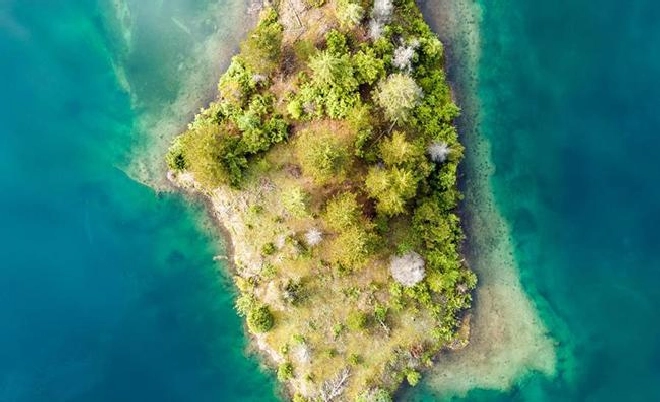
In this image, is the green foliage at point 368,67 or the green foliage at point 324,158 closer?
the green foliage at point 324,158

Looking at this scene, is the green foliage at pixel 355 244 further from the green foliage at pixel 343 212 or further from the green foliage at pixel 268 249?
the green foliage at pixel 268 249

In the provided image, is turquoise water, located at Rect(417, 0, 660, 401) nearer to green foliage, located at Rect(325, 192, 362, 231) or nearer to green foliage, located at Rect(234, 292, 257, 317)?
green foliage, located at Rect(325, 192, 362, 231)

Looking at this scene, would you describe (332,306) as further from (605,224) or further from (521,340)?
(605,224)

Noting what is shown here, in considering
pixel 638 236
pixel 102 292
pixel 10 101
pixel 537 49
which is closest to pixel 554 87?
pixel 537 49

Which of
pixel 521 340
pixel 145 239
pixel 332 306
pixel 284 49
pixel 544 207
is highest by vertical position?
pixel 284 49

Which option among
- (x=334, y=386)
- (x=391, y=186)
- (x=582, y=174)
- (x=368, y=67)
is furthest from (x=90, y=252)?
(x=582, y=174)

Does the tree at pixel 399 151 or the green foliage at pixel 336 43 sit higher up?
the green foliage at pixel 336 43

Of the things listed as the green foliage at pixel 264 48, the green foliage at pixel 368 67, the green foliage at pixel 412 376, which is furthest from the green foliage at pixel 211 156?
the green foliage at pixel 412 376
